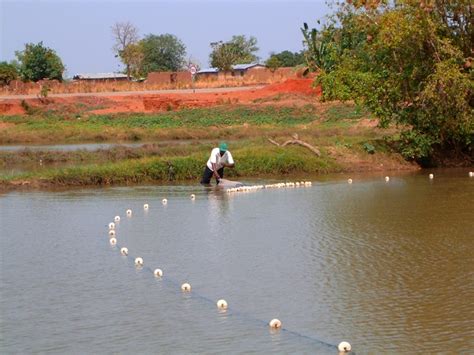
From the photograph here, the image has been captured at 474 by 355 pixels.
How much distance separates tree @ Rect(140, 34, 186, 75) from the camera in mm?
85575

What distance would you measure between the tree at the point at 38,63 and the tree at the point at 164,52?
59.0 feet

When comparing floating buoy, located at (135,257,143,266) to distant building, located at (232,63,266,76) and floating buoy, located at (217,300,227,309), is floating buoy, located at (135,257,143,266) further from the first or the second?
distant building, located at (232,63,266,76)

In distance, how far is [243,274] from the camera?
11750mm

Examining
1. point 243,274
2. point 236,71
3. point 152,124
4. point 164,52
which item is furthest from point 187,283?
point 164,52

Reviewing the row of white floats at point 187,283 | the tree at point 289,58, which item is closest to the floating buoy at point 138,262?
the row of white floats at point 187,283

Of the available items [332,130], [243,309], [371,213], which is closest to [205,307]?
[243,309]

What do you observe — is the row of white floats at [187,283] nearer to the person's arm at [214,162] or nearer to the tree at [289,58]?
the person's arm at [214,162]

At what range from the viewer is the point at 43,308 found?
410 inches

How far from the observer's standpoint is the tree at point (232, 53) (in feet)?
252

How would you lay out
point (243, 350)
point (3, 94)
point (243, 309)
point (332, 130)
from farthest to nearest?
point (3, 94) → point (332, 130) → point (243, 309) → point (243, 350)

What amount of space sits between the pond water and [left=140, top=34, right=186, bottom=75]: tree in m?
67.3

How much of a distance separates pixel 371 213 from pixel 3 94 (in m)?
46.3

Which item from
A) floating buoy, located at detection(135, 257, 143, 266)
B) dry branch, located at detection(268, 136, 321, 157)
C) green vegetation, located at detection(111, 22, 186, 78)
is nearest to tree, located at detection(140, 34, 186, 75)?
green vegetation, located at detection(111, 22, 186, 78)

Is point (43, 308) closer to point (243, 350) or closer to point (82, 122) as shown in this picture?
point (243, 350)
